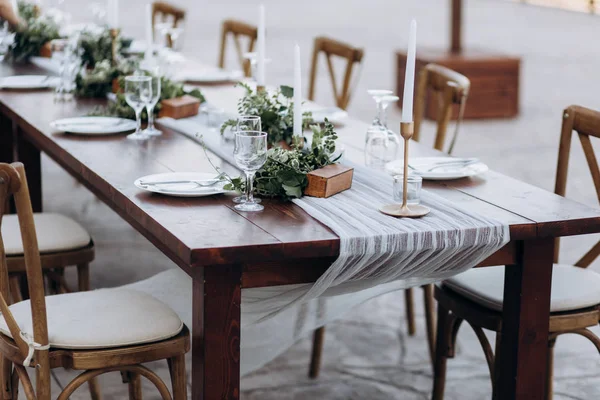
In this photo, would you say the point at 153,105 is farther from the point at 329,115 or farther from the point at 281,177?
the point at 281,177

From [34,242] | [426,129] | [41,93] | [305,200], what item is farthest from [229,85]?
[426,129]

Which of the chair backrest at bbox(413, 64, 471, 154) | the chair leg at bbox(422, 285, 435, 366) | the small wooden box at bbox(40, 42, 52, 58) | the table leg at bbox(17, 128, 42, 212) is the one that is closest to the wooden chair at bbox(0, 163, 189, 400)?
the chair leg at bbox(422, 285, 435, 366)

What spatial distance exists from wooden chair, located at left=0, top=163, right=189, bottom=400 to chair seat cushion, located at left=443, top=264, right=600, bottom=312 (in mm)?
774

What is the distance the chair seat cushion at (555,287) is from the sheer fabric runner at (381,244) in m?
0.20

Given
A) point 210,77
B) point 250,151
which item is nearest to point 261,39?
point 250,151

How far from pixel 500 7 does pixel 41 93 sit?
13.5 metres

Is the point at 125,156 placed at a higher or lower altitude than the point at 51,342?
higher

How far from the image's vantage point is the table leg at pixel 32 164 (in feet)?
12.7

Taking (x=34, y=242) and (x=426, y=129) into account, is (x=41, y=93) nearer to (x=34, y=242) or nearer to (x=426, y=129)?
(x=34, y=242)

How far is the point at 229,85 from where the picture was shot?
4.09m

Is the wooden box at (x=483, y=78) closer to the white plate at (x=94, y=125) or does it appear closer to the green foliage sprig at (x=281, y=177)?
the white plate at (x=94, y=125)

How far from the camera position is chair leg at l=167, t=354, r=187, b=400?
Answer: 233 centimetres

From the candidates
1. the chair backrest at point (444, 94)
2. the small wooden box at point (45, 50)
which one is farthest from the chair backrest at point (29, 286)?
the small wooden box at point (45, 50)

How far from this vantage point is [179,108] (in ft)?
10.9
